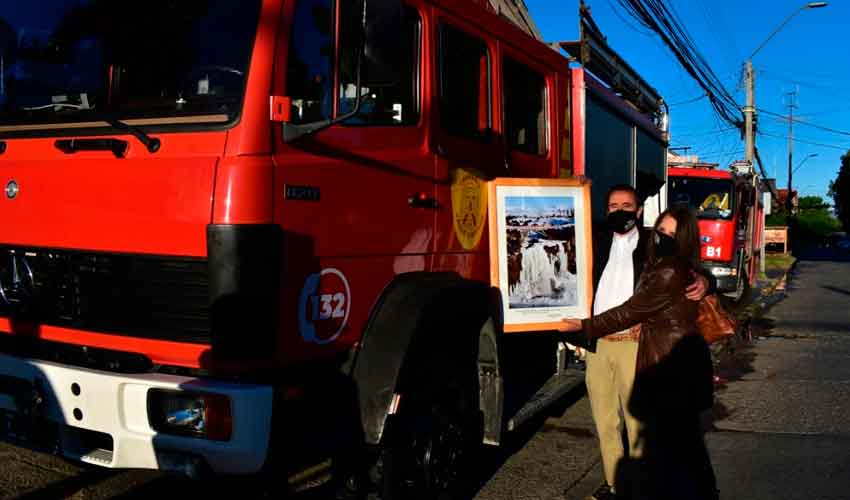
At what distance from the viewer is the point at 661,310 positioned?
3855 mm

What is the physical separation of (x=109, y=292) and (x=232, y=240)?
2.26ft

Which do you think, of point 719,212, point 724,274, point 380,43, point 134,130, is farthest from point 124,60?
point 719,212

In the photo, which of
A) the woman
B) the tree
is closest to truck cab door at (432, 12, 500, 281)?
the woman

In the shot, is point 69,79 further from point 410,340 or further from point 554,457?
point 554,457

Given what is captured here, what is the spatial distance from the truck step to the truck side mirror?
Answer: 80.6 inches

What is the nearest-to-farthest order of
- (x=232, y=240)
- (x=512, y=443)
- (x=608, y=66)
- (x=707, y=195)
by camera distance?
(x=232, y=240)
(x=512, y=443)
(x=608, y=66)
(x=707, y=195)

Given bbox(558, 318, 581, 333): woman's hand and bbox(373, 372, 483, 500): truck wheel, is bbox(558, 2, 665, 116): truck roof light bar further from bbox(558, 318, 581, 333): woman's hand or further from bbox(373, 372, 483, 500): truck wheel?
bbox(373, 372, 483, 500): truck wheel

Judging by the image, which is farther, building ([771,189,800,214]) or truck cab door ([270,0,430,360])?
building ([771,189,800,214])

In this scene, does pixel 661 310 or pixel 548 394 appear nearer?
pixel 661 310

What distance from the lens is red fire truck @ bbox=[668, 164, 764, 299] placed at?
14.9 metres

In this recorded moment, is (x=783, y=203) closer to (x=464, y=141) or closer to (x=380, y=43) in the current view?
(x=464, y=141)

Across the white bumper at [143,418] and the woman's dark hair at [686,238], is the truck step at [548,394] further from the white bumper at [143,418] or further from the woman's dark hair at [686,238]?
the white bumper at [143,418]

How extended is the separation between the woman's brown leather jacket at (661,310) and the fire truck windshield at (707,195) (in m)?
11.9

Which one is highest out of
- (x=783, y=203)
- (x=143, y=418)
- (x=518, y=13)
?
(x=783, y=203)
